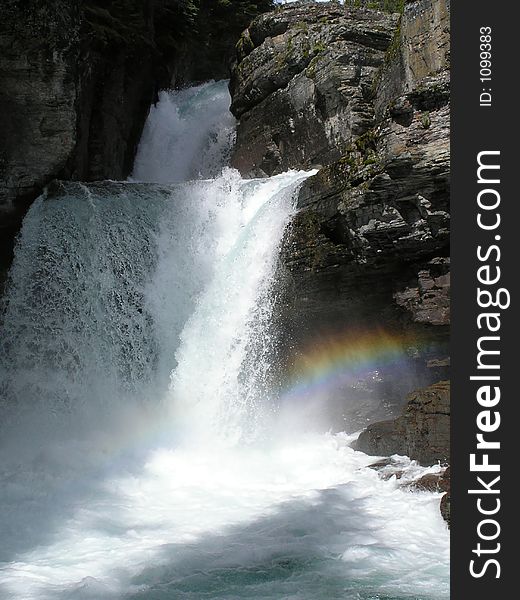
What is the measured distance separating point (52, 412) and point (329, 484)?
545 centimetres

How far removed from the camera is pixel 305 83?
17562mm

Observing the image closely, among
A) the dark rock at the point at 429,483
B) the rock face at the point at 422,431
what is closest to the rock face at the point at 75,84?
the rock face at the point at 422,431

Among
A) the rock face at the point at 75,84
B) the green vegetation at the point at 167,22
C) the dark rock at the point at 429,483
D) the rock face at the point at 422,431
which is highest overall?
the green vegetation at the point at 167,22

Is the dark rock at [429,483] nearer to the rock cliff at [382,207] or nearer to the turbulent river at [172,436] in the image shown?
the turbulent river at [172,436]

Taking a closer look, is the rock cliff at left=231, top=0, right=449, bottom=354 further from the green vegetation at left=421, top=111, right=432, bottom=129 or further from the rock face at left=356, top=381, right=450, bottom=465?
the rock face at left=356, top=381, right=450, bottom=465

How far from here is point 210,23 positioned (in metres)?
26.8

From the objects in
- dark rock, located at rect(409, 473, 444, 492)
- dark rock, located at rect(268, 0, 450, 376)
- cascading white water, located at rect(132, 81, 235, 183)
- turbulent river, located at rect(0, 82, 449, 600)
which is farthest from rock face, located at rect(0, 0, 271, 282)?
dark rock, located at rect(409, 473, 444, 492)

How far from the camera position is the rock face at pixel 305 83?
16.7m

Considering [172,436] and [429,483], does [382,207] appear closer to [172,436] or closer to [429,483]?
[429,483]

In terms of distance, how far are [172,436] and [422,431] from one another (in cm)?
409

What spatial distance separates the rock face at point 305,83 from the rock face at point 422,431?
307 inches

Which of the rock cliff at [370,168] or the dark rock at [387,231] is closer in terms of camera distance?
the dark rock at [387,231]

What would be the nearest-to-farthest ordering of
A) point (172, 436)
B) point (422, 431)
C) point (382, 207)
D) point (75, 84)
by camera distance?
point (422, 431) → point (382, 207) → point (172, 436) → point (75, 84)

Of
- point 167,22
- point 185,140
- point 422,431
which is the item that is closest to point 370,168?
point 422,431
